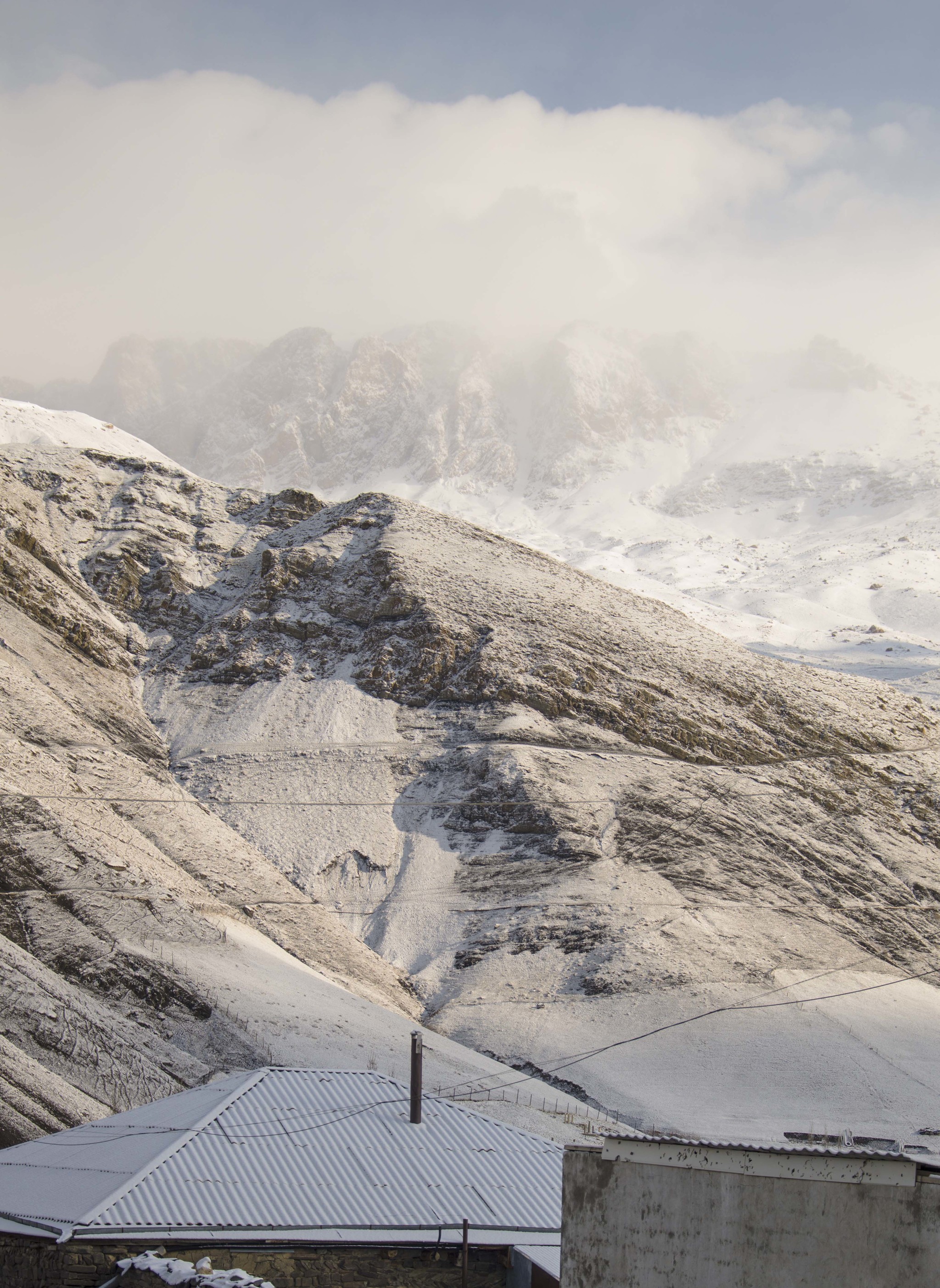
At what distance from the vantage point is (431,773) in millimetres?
50438

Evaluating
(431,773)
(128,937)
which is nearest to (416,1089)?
(128,937)

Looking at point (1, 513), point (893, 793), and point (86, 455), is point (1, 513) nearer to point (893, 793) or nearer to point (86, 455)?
point (86, 455)

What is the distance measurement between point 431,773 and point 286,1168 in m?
30.9

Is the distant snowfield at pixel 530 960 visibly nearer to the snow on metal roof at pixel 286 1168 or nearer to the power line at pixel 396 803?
the power line at pixel 396 803

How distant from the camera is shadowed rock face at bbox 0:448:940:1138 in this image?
39219mm

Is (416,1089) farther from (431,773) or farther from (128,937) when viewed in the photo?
(431,773)

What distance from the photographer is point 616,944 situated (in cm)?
4062

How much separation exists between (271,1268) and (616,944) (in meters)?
24.2

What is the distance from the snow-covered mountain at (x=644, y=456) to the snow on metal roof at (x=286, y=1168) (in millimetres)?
71644

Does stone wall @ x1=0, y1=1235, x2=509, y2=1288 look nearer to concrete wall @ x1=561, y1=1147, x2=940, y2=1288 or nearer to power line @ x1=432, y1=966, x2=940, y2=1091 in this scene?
concrete wall @ x1=561, y1=1147, x2=940, y2=1288

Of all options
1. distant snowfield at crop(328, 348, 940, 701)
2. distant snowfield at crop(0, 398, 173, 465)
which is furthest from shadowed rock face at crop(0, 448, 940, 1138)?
distant snowfield at crop(328, 348, 940, 701)

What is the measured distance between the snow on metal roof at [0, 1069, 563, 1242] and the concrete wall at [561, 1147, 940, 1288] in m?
4.86

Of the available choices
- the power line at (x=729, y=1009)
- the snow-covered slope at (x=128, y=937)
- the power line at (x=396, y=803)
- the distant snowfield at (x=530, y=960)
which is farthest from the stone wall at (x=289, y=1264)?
the power line at (x=396, y=803)

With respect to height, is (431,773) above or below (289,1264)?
above
